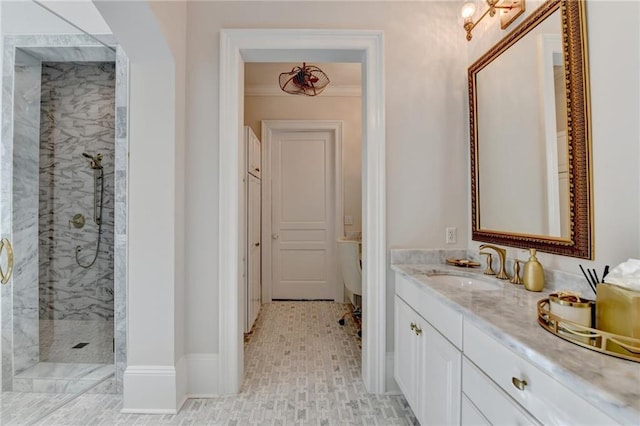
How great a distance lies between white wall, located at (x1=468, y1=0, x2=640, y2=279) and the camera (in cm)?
99

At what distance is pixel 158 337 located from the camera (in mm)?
1730

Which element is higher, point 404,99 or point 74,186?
point 404,99

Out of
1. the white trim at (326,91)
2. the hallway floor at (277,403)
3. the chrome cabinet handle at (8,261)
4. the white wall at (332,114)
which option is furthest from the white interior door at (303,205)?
the chrome cabinet handle at (8,261)

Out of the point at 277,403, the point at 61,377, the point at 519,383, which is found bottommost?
the point at 277,403

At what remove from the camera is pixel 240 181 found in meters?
1.96

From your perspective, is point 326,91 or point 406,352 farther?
point 326,91

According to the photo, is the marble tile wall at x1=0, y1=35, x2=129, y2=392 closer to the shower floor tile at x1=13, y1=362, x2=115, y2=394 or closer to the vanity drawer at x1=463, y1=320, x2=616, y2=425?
the shower floor tile at x1=13, y1=362, x2=115, y2=394

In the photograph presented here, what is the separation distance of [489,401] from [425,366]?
49cm

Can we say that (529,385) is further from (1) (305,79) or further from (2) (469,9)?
(1) (305,79)

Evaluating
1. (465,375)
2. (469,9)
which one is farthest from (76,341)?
(469,9)

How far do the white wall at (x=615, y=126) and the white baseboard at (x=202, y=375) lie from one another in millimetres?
2051

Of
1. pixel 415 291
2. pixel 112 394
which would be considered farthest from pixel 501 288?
pixel 112 394

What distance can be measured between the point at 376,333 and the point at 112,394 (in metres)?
1.73

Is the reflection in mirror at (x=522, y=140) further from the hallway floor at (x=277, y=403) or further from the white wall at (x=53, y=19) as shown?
the white wall at (x=53, y=19)
